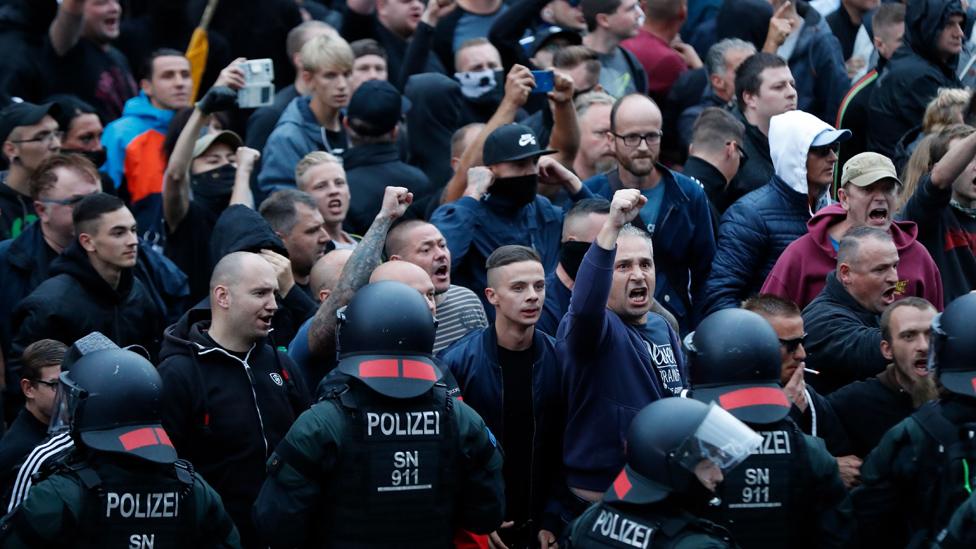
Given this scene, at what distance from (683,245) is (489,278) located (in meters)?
1.67

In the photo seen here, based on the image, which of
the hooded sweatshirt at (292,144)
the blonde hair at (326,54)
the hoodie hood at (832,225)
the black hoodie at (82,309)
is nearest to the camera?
the black hoodie at (82,309)

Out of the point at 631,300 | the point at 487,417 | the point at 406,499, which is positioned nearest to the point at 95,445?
the point at 406,499

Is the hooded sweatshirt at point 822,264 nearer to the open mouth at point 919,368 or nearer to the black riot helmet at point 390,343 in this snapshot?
the open mouth at point 919,368

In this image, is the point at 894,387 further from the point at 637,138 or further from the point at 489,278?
the point at 637,138

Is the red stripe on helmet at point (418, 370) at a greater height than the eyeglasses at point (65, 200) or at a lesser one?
greater

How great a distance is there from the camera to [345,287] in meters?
7.61

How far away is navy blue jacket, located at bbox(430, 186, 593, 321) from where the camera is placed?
8.41m

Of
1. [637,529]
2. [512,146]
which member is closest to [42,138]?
[512,146]

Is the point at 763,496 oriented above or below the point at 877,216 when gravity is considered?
below

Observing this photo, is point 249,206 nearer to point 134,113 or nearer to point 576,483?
point 134,113

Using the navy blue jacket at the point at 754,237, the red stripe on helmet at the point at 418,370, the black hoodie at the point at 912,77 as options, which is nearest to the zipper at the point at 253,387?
the red stripe on helmet at the point at 418,370

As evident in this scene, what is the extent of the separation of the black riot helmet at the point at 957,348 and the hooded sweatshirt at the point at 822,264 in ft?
5.24

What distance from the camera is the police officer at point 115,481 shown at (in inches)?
228

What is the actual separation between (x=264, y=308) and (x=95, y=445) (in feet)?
4.98
